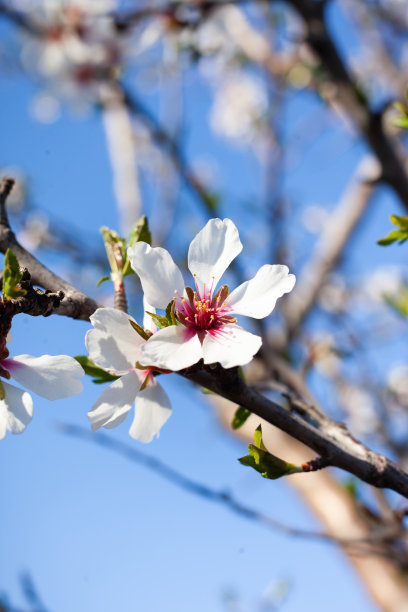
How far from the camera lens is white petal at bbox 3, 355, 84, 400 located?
22.4 inches

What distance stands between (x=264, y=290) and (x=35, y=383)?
0.89ft

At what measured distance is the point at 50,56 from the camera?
9.59ft

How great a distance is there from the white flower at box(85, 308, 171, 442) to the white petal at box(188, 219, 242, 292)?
145mm

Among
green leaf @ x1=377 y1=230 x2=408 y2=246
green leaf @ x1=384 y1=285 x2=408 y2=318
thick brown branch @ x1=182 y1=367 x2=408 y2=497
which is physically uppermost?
green leaf @ x1=377 y1=230 x2=408 y2=246

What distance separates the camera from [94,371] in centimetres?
66

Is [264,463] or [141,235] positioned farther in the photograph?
[141,235]

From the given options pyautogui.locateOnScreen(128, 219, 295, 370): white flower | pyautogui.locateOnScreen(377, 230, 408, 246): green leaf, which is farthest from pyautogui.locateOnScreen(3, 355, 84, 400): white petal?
pyautogui.locateOnScreen(377, 230, 408, 246): green leaf

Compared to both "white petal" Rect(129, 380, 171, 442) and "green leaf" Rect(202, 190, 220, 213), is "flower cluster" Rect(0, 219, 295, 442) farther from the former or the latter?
"green leaf" Rect(202, 190, 220, 213)

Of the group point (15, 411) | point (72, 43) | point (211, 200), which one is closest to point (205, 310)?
point (15, 411)

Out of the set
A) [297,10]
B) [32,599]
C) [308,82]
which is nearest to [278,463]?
[32,599]

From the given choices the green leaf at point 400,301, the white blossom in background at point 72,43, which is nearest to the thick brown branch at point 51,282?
the green leaf at point 400,301

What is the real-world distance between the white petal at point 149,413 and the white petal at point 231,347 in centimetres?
9

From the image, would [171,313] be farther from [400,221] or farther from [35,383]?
[400,221]

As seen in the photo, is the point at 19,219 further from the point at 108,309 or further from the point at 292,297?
the point at 108,309
